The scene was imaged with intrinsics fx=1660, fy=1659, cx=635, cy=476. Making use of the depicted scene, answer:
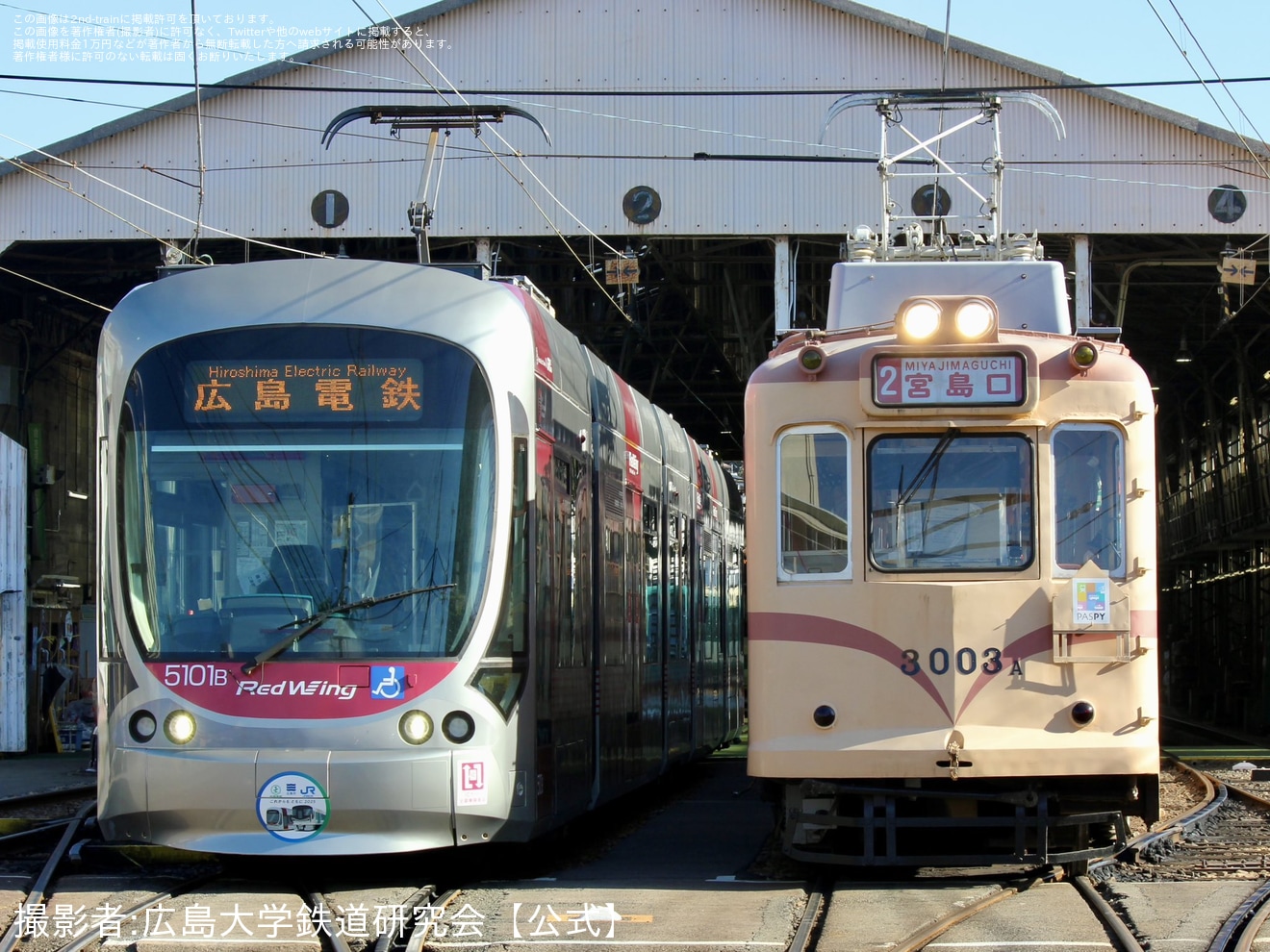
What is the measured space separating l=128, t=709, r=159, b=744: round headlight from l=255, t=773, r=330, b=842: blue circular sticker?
681 mm

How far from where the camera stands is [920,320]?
861cm

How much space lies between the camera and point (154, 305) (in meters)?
8.68

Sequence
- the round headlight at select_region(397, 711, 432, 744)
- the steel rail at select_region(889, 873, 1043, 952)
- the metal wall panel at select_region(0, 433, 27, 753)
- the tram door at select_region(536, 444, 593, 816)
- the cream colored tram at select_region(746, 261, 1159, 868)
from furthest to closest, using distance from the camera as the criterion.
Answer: the metal wall panel at select_region(0, 433, 27, 753) → the tram door at select_region(536, 444, 593, 816) → the cream colored tram at select_region(746, 261, 1159, 868) → the round headlight at select_region(397, 711, 432, 744) → the steel rail at select_region(889, 873, 1043, 952)

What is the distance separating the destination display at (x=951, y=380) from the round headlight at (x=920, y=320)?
0.13m

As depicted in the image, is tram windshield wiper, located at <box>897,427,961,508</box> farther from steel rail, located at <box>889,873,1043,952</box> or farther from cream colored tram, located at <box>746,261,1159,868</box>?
steel rail, located at <box>889,873,1043,952</box>

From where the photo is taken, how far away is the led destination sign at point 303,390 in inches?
331

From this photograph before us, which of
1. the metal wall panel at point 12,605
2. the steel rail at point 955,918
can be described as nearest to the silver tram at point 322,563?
the steel rail at point 955,918

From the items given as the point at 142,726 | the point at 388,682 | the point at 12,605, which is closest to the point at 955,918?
the point at 388,682

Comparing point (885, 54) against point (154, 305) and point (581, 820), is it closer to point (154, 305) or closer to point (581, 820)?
point (581, 820)

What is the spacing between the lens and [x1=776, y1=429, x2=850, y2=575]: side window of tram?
870 cm

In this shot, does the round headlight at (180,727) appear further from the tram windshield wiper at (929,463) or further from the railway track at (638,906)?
the tram windshield wiper at (929,463)

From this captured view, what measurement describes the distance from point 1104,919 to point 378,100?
59.7ft

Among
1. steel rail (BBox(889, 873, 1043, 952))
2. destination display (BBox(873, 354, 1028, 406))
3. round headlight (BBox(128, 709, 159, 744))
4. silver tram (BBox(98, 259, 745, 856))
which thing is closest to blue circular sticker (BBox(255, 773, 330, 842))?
silver tram (BBox(98, 259, 745, 856))

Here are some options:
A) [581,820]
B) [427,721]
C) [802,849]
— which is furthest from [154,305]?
[581,820]
